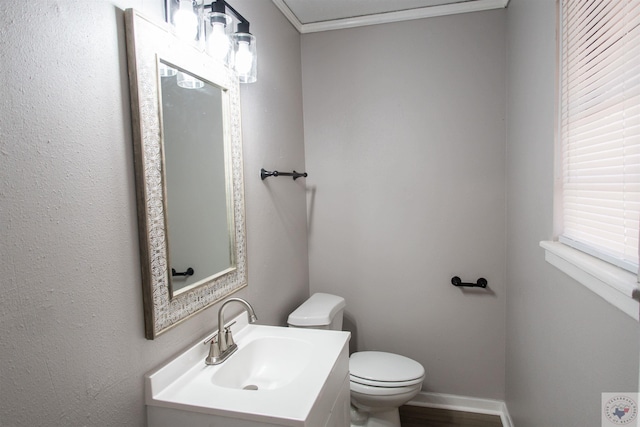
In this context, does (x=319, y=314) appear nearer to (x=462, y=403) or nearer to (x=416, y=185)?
(x=416, y=185)

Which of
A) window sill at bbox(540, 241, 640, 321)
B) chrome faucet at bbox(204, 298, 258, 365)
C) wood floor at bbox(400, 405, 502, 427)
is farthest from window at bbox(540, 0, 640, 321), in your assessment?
wood floor at bbox(400, 405, 502, 427)

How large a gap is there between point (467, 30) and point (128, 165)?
201cm

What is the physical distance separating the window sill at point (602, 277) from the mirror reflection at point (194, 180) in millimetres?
1171

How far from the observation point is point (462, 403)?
7.32 feet

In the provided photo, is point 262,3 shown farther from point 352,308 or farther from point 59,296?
point 352,308

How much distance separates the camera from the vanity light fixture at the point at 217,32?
1115 mm

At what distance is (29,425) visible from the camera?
722 mm

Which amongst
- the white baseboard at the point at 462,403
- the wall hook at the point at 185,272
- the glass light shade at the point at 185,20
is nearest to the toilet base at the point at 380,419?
the white baseboard at the point at 462,403

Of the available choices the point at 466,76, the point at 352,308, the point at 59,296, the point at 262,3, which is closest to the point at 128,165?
the point at 59,296

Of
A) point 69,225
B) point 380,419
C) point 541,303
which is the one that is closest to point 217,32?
point 69,225

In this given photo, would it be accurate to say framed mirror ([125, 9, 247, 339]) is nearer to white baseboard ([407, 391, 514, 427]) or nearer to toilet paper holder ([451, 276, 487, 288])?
toilet paper holder ([451, 276, 487, 288])

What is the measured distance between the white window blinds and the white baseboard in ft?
4.71

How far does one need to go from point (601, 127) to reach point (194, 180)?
1.27 metres

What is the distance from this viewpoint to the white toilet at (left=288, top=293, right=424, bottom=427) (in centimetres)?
177
